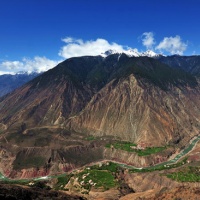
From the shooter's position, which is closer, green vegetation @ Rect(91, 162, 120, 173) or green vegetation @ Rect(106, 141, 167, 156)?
green vegetation @ Rect(91, 162, 120, 173)

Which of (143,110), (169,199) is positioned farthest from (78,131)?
(169,199)

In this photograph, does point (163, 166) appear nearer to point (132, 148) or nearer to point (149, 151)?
point (149, 151)

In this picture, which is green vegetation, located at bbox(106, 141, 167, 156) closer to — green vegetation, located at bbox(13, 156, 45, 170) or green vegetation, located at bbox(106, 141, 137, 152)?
green vegetation, located at bbox(106, 141, 137, 152)

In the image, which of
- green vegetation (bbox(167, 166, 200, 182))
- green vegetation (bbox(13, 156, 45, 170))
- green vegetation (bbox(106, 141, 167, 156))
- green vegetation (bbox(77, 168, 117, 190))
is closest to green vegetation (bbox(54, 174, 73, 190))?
green vegetation (bbox(77, 168, 117, 190))

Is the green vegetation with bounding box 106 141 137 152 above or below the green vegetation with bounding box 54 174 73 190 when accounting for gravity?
above

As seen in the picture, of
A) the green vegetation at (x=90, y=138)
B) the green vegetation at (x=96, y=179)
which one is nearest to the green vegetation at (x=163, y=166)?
the green vegetation at (x=96, y=179)

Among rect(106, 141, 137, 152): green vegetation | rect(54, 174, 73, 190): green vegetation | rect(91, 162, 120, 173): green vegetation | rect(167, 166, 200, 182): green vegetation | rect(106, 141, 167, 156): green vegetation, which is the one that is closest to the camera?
rect(167, 166, 200, 182): green vegetation

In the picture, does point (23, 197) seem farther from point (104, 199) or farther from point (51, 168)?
point (51, 168)

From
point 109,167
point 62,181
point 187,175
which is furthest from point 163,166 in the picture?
point 62,181
